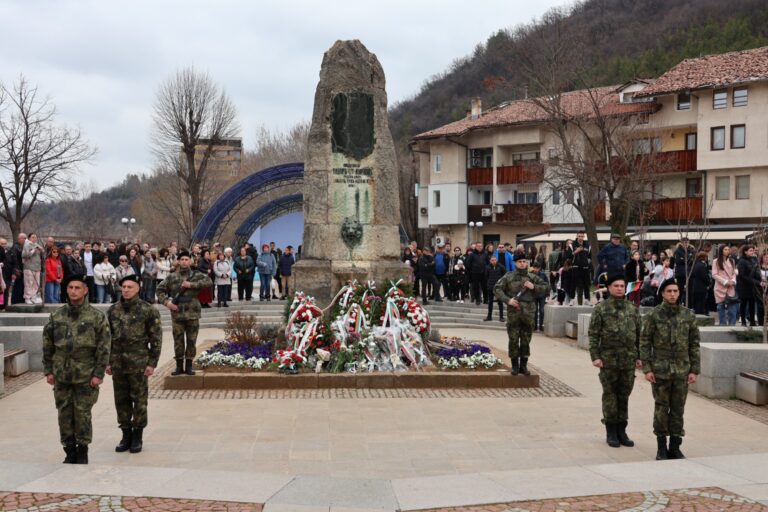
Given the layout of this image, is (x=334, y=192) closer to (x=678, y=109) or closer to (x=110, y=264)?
(x=110, y=264)

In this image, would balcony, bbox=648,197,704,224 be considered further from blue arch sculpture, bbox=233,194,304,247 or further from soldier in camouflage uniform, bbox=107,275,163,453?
soldier in camouflage uniform, bbox=107,275,163,453

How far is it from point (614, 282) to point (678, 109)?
3765cm

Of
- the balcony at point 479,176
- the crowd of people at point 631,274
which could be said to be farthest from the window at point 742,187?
the crowd of people at point 631,274

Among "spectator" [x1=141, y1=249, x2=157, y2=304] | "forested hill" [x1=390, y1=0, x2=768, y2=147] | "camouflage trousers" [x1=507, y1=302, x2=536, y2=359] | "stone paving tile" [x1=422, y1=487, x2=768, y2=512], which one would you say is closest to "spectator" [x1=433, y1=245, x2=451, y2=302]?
"spectator" [x1=141, y1=249, x2=157, y2=304]

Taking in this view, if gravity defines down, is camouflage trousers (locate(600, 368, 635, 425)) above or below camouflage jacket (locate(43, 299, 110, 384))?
below

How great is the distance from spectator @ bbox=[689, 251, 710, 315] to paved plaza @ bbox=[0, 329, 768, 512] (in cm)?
659

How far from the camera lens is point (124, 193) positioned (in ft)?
426

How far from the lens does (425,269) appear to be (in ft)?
72.6

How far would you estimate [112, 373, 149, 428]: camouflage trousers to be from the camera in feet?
24.7

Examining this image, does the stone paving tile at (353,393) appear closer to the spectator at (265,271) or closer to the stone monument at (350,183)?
the stone monument at (350,183)

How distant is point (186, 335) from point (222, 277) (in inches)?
414

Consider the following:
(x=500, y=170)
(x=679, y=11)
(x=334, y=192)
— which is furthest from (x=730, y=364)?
(x=679, y=11)

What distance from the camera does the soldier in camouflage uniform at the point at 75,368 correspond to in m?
6.76

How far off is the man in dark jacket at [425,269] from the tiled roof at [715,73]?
25196 mm
